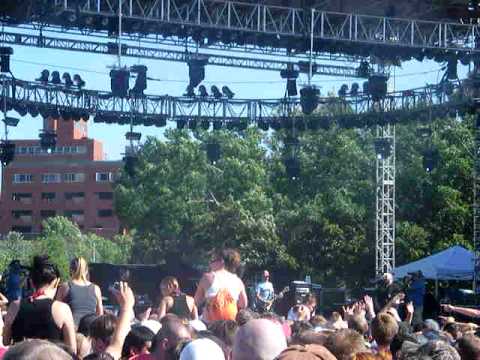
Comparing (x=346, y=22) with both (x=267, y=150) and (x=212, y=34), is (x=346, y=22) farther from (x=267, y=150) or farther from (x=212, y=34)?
(x=267, y=150)

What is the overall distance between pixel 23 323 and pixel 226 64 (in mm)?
16855

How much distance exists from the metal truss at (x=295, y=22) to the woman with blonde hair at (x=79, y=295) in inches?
445

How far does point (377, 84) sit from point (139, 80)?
544 centimetres

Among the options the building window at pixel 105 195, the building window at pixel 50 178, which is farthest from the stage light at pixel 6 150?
the building window at pixel 50 178

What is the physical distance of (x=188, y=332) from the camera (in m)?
5.49

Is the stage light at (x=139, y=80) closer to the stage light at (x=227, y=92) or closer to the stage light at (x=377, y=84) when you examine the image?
the stage light at (x=227, y=92)

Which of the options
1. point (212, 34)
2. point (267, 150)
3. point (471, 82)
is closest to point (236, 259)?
point (212, 34)

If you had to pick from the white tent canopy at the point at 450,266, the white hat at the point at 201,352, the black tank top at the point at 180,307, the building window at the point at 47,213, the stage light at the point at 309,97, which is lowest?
the building window at the point at 47,213

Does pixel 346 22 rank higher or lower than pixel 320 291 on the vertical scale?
higher

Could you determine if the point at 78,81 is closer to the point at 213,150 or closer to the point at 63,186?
the point at 213,150

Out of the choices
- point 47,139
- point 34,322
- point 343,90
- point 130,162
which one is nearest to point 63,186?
point 47,139

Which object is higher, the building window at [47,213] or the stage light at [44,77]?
the stage light at [44,77]

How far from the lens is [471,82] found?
69.4 ft

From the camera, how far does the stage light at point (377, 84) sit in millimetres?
23344
